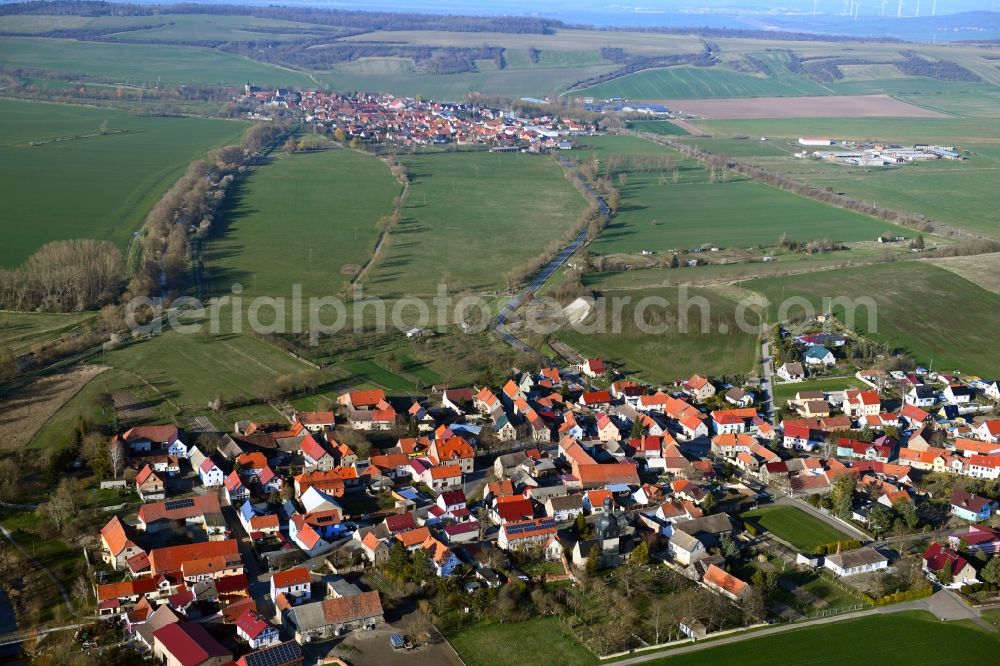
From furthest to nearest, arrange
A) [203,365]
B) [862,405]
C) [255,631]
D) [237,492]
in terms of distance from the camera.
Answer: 1. [203,365]
2. [862,405]
3. [237,492]
4. [255,631]

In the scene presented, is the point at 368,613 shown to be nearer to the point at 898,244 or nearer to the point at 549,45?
the point at 898,244

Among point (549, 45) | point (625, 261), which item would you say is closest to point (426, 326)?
point (625, 261)

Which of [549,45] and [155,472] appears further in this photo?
[549,45]

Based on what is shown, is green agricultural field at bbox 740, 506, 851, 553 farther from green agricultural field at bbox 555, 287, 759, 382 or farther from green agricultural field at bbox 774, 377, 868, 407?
green agricultural field at bbox 555, 287, 759, 382

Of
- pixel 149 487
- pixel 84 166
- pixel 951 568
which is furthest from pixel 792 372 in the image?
pixel 84 166

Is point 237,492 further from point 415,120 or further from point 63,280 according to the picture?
point 415,120
